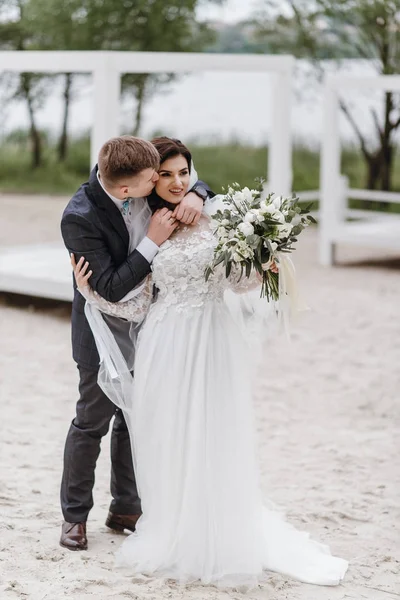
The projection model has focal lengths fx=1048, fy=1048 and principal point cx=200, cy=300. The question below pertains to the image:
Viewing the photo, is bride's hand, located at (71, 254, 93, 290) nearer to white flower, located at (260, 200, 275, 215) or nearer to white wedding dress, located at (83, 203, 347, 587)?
white wedding dress, located at (83, 203, 347, 587)

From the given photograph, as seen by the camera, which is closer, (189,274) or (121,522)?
(189,274)

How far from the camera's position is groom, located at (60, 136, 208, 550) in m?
3.12

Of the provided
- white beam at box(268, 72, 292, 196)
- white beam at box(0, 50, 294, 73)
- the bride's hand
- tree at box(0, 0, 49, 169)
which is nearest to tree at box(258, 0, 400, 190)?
tree at box(0, 0, 49, 169)

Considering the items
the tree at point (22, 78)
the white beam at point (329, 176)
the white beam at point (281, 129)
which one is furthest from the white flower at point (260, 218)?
the white beam at point (329, 176)

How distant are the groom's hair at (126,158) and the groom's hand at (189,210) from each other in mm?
157

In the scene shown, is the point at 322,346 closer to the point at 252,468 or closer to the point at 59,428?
the point at 59,428

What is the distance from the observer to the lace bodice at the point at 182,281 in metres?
3.22

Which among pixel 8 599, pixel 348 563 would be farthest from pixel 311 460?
pixel 8 599

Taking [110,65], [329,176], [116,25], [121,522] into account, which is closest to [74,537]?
[121,522]

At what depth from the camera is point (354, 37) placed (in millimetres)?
13719

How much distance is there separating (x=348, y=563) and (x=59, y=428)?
1877 mm

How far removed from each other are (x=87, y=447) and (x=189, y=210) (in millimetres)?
841

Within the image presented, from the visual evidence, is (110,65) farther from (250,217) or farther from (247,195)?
(250,217)

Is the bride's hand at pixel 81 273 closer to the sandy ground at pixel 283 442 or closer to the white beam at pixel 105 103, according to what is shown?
the sandy ground at pixel 283 442
